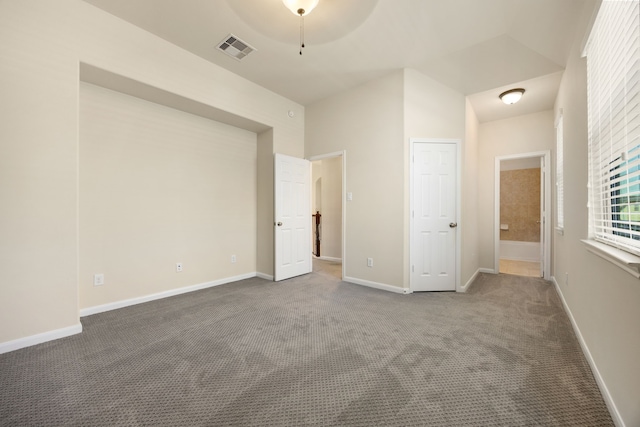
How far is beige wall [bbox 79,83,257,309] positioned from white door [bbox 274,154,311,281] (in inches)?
24.1

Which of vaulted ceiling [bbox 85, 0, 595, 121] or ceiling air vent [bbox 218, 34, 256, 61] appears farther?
ceiling air vent [bbox 218, 34, 256, 61]

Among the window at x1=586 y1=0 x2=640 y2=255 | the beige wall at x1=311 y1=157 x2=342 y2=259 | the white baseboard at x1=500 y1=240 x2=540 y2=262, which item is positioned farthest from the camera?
the beige wall at x1=311 y1=157 x2=342 y2=259

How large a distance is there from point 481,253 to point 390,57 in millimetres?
3811

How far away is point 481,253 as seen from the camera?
4.82 metres

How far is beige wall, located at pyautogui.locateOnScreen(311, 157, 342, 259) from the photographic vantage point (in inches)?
235

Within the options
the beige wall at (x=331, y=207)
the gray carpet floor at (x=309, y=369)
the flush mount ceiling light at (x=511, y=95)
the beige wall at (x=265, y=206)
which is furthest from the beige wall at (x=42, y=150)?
the flush mount ceiling light at (x=511, y=95)

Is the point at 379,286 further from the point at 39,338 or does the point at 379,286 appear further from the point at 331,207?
the point at 39,338

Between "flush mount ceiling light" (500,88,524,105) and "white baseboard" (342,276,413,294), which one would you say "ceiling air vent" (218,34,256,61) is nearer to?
"white baseboard" (342,276,413,294)

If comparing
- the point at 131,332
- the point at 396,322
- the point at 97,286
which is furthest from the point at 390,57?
the point at 97,286

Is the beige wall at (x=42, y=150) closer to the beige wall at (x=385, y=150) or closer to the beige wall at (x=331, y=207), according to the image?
the beige wall at (x=385, y=150)

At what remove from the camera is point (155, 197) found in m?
3.30

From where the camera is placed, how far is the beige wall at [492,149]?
441 cm

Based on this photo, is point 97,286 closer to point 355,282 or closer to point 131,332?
point 131,332

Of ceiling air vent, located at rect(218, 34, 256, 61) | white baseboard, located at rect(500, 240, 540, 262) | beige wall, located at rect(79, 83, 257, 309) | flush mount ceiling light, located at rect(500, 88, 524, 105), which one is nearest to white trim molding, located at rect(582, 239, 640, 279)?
flush mount ceiling light, located at rect(500, 88, 524, 105)
